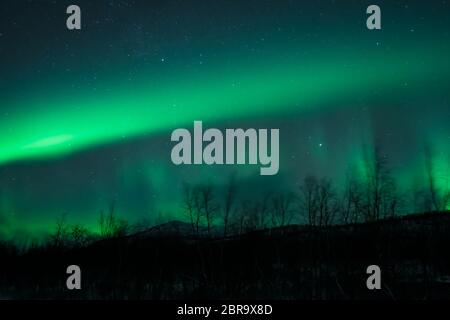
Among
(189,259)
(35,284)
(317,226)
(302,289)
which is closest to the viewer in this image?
(35,284)

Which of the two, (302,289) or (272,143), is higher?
(272,143)

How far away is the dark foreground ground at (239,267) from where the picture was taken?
1241 cm

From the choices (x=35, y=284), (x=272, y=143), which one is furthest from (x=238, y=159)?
(x=35, y=284)

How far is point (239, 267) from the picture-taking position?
53.1 feet

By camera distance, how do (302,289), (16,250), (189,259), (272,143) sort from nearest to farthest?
(272,143)
(16,250)
(302,289)
(189,259)

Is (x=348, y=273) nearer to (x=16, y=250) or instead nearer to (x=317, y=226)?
(x=317, y=226)

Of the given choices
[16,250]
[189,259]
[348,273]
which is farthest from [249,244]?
[16,250]

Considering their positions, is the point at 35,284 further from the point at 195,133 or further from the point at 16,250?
the point at 195,133

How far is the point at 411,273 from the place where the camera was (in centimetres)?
1502

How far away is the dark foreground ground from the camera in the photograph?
1241 centimetres

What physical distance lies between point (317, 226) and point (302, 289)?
1999 millimetres
